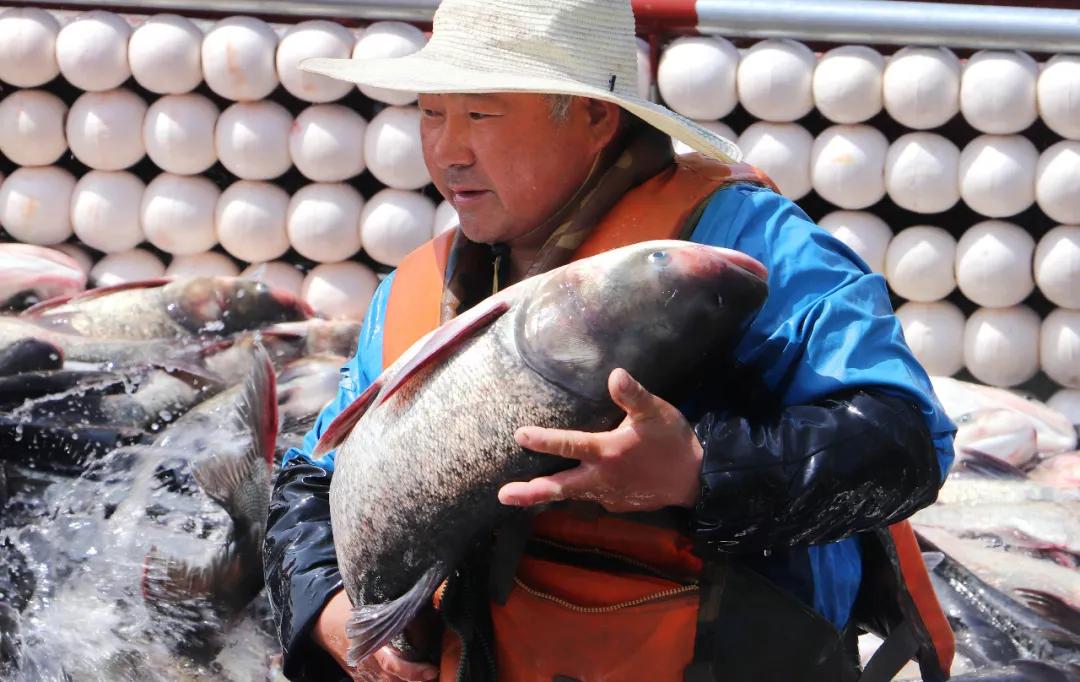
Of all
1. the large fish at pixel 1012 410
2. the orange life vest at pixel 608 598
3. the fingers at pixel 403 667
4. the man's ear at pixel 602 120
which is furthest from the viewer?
the large fish at pixel 1012 410

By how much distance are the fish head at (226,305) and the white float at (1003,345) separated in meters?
2.80

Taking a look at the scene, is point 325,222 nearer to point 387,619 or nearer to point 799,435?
point 387,619

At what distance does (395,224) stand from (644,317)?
→ 3.65 metres

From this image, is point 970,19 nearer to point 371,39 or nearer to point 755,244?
point 371,39

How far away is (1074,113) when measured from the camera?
4824 mm

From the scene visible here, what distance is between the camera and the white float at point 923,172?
4.98 meters

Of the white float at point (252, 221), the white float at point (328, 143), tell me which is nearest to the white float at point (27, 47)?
the white float at point (252, 221)

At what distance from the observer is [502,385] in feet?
5.59

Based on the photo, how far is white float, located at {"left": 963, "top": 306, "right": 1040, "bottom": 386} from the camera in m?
5.04

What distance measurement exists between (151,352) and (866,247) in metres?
2.90

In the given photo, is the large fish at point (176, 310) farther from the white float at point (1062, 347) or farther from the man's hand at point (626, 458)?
the man's hand at point (626, 458)

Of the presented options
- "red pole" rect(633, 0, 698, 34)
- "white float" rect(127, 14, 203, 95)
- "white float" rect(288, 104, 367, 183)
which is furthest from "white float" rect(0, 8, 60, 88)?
"red pole" rect(633, 0, 698, 34)

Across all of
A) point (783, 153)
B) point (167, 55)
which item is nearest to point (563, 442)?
point (783, 153)

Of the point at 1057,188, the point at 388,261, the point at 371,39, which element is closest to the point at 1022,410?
the point at 1057,188
